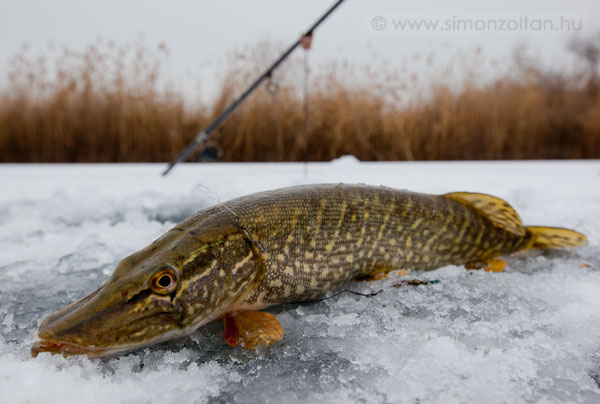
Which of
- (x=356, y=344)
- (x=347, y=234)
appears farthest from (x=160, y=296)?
(x=347, y=234)

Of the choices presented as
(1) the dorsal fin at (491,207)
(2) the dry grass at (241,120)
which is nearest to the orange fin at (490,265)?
(1) the dorsal fin at (491,207)

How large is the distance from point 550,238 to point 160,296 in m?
1.58

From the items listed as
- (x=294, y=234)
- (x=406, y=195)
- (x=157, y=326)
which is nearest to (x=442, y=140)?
(x=406, y=195)

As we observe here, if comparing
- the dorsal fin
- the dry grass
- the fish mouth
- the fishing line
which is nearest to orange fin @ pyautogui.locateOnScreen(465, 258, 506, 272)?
the dorsal fin

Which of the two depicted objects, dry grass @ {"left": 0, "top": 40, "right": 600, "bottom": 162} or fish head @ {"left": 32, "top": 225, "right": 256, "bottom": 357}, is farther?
dry grass @ {"left": 0, "top": 40, "right": 600, "bottom": 162}

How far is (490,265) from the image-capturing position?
165cm

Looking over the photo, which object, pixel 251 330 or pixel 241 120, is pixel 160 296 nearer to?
pixel 251 330

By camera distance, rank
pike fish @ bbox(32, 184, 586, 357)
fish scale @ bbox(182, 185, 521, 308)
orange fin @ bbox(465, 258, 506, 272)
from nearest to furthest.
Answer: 1. pike fish @ bbox(32, 184, 586, 357)
2. fish scale @ bbox(182, 185, 521, 308)
3. orange fin @ bbox(465, 258, 506, 272)

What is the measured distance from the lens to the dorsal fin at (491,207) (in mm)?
1682

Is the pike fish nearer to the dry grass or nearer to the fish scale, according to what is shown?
the fish scale

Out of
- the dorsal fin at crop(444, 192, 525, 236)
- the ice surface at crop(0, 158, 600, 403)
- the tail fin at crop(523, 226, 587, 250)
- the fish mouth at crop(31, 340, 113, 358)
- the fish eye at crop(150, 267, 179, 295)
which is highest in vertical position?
the dorsal fin at crop(444, 192, 525, 236)

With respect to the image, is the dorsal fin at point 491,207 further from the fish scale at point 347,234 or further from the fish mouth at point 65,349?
Answer: the fish mouth at point 65,349

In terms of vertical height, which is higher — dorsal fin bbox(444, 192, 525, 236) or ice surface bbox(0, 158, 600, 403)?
dorsal fin bbox(444, 192, 525, 236)

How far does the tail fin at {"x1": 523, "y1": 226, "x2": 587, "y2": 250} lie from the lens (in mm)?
1754
